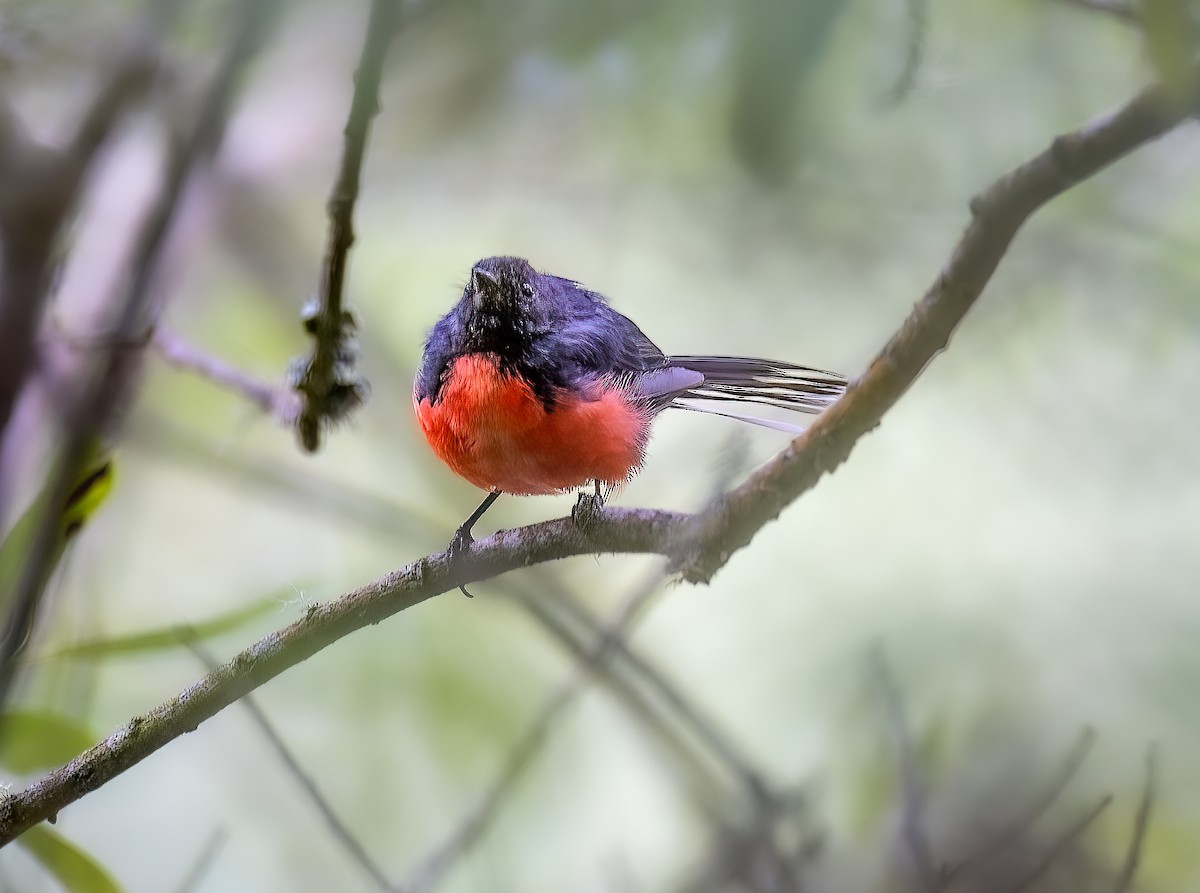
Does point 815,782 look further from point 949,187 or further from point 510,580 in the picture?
point 949,187

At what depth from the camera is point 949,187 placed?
2.42 ft

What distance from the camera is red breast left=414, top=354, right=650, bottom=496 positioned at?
0.66 metres

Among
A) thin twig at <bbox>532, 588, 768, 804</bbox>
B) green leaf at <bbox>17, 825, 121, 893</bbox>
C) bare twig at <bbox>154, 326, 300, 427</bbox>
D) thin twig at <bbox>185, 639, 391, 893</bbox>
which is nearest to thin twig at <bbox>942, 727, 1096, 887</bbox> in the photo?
thin twig at <bbox>532, 588, 768, 804</bbox>

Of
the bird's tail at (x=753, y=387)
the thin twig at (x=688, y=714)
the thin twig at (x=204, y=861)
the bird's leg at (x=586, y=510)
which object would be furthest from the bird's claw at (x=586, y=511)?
the thin twig at (x=204, y=861)

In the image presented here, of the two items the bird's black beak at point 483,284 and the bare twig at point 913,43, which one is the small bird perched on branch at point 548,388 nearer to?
the bird's black beak at point 483,284

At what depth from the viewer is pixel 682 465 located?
0.89m

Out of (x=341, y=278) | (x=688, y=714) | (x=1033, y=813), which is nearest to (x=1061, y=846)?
(x=1033, y=813)

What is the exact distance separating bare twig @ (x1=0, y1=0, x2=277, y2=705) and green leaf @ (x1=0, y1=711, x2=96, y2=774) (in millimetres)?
31

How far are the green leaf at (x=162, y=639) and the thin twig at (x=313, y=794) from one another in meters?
0.01

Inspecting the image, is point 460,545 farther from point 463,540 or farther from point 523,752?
point 523,752

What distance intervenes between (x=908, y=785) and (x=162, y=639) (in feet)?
2.02

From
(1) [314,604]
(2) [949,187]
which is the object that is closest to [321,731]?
(1) [314,604]

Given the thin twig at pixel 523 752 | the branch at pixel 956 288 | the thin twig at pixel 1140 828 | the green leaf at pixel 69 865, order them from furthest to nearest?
the thin twig at pixel 523 752 → the green leaf at pixel 69 865 → the thin twig at pixel 1140 828 → the branch at pixel 956 288

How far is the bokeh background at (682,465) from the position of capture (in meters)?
0.67
